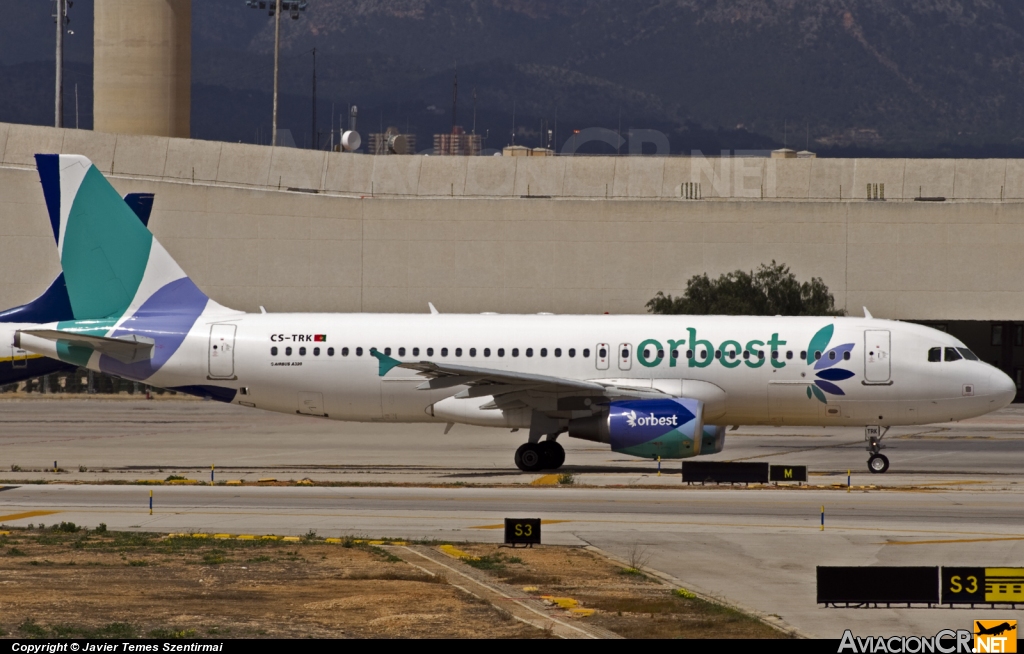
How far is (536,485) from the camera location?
3241 centimetres

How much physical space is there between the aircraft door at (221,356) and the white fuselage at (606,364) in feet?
0.09

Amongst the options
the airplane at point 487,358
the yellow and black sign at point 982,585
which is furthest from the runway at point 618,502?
the airplane at point 487,358

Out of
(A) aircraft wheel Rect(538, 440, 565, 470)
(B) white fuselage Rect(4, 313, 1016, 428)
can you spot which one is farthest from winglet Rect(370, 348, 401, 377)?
(A) aircraft wheel Rect(538, 440, 565, 470)

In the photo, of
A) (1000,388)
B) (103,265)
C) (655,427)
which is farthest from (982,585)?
(103,265)

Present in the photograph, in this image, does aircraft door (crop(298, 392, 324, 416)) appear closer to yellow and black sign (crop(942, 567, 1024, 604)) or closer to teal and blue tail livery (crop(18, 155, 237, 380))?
teal and blue tail livery (crop(18, 155, 237, 380))

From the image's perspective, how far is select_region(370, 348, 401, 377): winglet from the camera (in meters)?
36.3

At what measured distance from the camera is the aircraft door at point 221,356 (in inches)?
1446

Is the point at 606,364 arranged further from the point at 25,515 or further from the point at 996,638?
the point at 996,638

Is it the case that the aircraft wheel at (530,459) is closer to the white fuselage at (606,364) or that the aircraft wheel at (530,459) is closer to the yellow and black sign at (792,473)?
the white fuselage at (606,364)

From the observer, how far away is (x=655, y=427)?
3378 centimetres

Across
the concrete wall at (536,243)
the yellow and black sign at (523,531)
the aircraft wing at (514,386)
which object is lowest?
the yellow and black sign at (523,531)

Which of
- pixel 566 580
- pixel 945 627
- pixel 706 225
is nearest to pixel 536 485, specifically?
pixel 566 580

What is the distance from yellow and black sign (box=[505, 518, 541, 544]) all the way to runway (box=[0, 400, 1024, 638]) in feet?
3.37

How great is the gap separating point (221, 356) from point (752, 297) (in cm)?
4501
